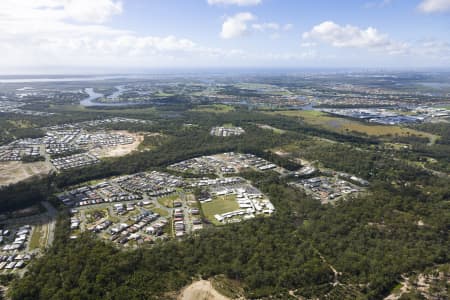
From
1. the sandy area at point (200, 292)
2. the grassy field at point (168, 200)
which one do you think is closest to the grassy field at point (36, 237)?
the grassy field at point (168, 200)

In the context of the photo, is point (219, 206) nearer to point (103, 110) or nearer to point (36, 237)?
point (36, 237)

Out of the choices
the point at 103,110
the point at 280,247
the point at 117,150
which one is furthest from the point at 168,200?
the point at 103,110

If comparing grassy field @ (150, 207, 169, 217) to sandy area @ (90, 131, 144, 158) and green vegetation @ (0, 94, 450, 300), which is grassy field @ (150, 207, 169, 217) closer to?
green vegetation @ (0, 94, 450, 300)

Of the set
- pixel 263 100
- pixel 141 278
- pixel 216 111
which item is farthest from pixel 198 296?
pixel 263 100

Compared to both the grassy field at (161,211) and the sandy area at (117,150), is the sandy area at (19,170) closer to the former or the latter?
the sandy area at (117,150)

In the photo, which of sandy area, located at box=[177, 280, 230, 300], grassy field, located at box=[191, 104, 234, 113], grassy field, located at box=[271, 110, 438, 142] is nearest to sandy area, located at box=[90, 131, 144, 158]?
sandy area, located at box=[177, 280, 230, 300]
